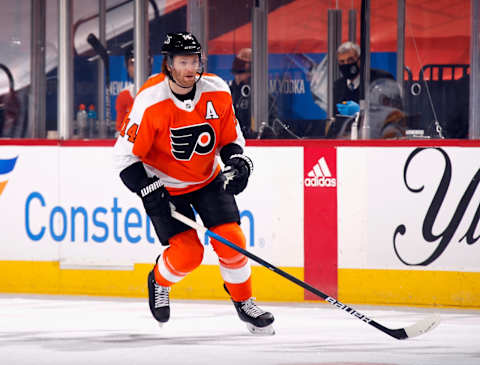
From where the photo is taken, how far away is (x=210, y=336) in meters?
3.88

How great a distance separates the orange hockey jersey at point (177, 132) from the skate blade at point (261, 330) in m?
0.63

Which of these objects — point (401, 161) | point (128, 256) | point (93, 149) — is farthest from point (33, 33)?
point (401, 161)

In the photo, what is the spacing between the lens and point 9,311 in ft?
15.0

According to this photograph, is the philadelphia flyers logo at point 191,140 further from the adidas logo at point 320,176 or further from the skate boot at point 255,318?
the adidas logo at point 320,176

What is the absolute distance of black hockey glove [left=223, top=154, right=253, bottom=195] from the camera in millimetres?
3641

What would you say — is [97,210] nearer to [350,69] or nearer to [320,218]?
[320,218]

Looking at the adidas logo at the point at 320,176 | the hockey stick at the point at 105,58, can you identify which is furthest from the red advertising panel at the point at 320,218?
the hockey stick at the point at 105,58

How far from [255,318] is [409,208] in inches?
52.4

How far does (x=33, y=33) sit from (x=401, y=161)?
86.8 inches

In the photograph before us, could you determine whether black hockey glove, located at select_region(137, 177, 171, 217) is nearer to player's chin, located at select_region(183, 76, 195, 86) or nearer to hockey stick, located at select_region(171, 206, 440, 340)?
hockey stick, located at select_region(171, 206, 440, 340)

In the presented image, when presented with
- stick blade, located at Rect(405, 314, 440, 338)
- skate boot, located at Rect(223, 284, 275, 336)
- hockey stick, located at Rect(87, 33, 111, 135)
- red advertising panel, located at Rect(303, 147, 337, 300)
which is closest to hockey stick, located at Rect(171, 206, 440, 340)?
stick blade, located at Rect(405, 314, 440, 338)

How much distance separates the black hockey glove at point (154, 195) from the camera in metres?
3.60

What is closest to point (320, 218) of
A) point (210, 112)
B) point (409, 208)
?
point (409, 208)

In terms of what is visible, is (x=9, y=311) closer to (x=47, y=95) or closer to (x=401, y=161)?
(x=47, y=95)
